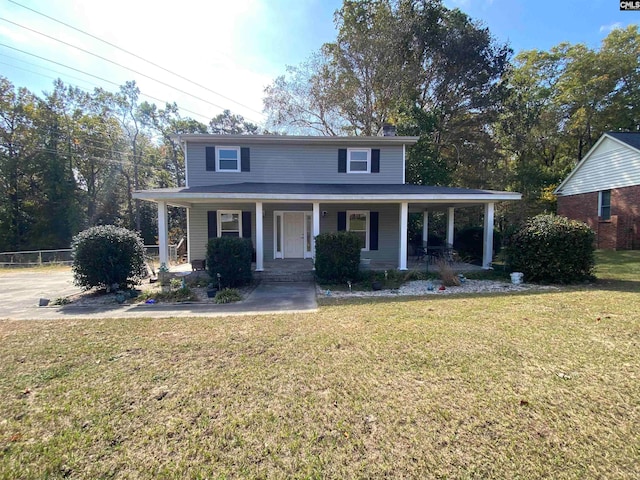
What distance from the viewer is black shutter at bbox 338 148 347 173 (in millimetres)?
12820

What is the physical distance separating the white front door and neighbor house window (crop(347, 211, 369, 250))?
82.4 inches

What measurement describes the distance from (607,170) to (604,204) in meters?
1.79

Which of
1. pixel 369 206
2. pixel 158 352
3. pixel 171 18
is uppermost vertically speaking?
pixel 171 18

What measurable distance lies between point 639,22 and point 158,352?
32094 mm

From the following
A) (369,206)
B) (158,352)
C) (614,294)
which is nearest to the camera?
(158,352)

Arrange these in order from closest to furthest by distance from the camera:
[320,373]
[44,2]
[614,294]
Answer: [320,373] → [614,294] → [44,2]

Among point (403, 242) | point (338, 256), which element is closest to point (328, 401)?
point (338, 256)

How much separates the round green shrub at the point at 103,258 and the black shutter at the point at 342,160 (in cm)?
825

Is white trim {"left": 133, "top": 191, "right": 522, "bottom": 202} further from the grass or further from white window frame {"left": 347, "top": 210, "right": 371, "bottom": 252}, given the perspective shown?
the grass

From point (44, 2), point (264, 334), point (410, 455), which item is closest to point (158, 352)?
point (264, 334)

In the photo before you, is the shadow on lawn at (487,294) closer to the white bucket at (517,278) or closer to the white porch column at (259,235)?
the white bucket at (517,278)

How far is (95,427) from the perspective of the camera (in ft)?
8.23

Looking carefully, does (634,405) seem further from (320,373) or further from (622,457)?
(320,373)

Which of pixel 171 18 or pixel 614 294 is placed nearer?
pixel 614 294
